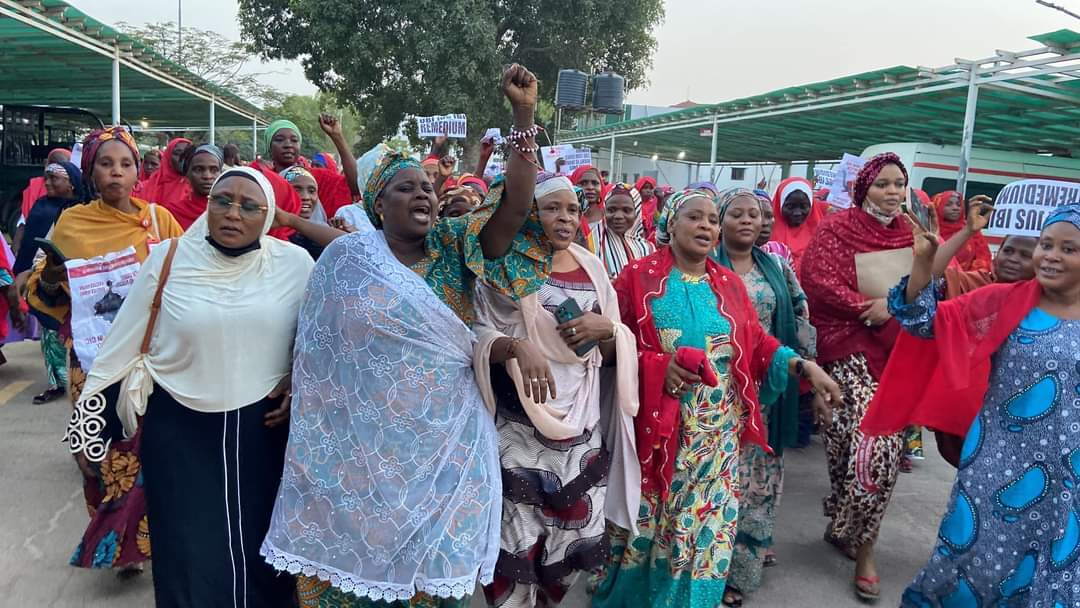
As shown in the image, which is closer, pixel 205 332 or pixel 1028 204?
pixel 205 332

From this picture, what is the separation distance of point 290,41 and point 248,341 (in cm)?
1922

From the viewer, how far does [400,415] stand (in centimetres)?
231

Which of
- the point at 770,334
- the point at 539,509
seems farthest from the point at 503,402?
the point at 770,334

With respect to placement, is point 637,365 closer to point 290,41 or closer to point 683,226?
point 683,226

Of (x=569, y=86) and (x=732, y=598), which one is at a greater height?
(x=569, y=86)

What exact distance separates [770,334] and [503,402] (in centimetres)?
160

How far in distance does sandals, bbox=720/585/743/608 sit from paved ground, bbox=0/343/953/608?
0.27 feet

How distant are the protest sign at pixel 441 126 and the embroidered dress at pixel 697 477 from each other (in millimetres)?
4071

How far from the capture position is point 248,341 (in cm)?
260

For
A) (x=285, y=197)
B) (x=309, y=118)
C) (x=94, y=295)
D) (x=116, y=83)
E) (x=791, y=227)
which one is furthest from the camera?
(x=309, y=118)

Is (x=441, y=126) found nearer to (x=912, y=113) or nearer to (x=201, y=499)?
(x=201, y=499)

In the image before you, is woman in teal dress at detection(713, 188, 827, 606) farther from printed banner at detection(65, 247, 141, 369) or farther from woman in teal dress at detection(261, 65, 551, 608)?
printed banner at detection(65, 247, 141, 369)

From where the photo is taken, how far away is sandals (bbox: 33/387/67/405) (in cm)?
605

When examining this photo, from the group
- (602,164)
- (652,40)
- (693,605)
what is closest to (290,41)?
(652,40)
